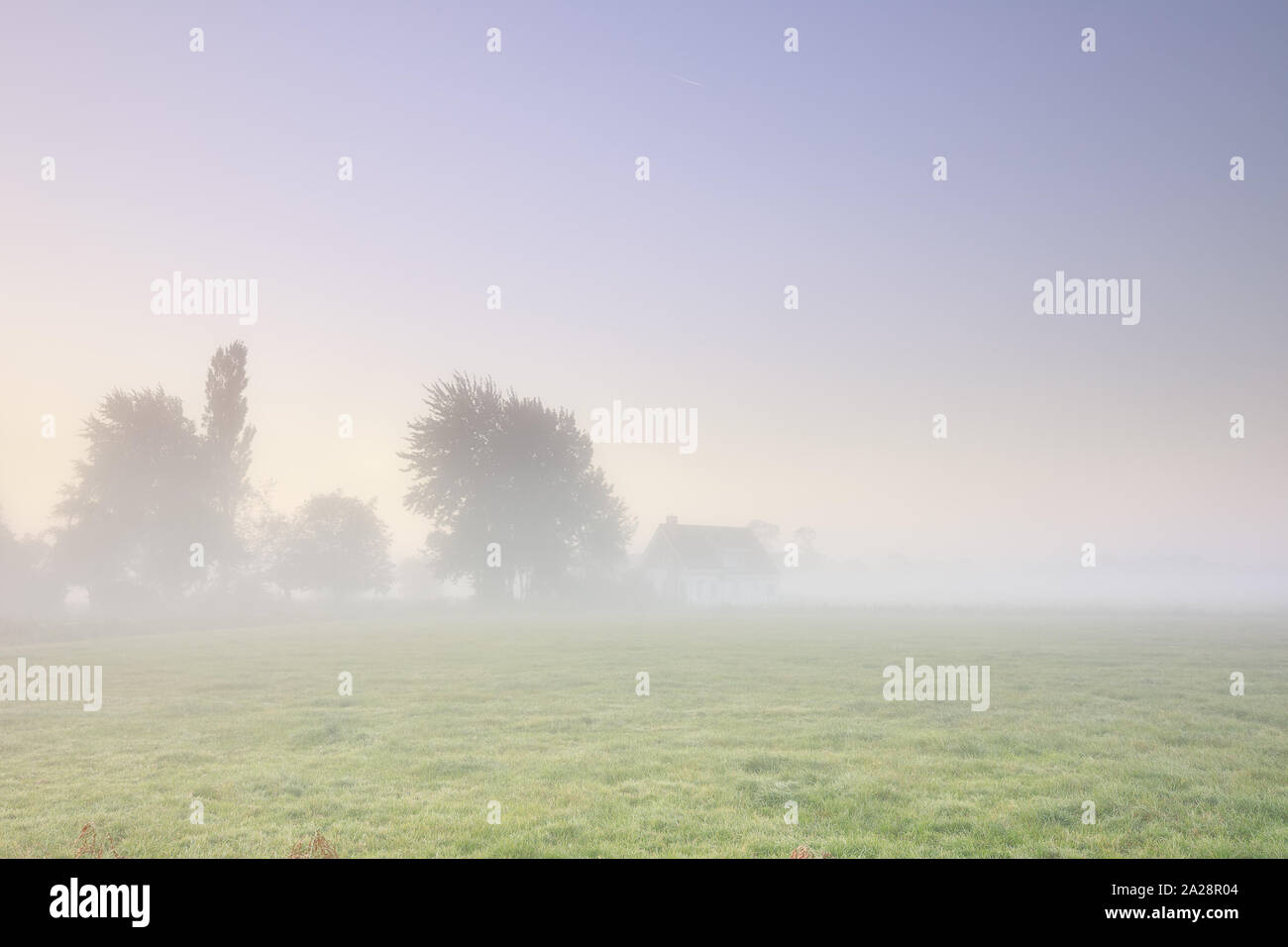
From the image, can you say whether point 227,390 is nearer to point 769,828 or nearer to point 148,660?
point 148,660

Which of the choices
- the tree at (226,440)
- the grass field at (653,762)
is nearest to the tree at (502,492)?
the tree at (226,440)

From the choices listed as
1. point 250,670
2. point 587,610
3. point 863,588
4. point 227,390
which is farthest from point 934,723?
point 863,588

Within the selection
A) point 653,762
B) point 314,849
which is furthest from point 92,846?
point 653,762

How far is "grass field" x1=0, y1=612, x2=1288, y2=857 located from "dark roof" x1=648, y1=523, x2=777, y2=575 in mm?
58641

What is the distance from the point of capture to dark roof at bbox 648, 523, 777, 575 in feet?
270

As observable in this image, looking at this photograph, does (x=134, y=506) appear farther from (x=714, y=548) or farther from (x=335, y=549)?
(x=714, y=548)

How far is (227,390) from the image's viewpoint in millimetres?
69750

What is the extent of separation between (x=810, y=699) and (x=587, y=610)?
165ft

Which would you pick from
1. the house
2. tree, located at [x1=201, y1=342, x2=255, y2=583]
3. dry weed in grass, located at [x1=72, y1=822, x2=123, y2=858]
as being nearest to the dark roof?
the house

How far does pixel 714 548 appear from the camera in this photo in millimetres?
86062

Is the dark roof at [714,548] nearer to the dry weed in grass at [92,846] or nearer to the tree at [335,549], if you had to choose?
the tree at [335,549]

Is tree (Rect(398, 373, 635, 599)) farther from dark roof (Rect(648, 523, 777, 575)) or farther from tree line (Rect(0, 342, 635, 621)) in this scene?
dark roof (Rect(648, 523, 777, 575))

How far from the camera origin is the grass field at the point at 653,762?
25.1 ft

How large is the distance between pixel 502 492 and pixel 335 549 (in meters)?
27.9
